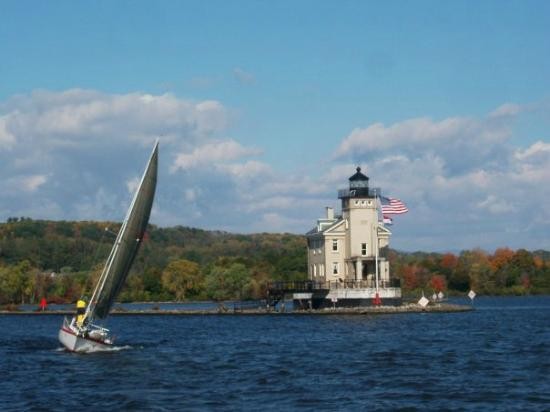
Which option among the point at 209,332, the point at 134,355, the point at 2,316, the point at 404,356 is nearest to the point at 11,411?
the point at 134,355

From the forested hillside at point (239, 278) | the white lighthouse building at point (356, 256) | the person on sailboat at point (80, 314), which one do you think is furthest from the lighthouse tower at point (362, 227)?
the person on sailboat at point (80, 314)

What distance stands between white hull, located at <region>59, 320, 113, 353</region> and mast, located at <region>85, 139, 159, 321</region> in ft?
3.86

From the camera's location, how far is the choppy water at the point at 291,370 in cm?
3728

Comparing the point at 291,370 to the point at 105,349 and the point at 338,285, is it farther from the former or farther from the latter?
the point at 338,285

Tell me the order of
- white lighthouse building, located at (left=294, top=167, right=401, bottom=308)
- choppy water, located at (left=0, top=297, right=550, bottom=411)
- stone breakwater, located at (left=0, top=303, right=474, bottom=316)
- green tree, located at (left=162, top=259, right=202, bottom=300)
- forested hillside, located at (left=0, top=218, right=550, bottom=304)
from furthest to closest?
green tree, located at (left=162, top=259, right=202, bottom=300) < forested hillside, located at (left=0, top=218, right=550, bottom=304) < white lighthouse building, located at (left=294, top=167, right=401, bottom=308) < stone breakwater, located at (left=0, top=303, right=474, bottom=316) < choppy water, located at (left=0, top=297, right=550, bottom=411)

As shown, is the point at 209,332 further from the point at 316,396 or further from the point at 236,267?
the point at 236,267

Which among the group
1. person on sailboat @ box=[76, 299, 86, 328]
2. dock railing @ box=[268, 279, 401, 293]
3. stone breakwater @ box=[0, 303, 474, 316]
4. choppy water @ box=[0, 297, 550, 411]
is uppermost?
dock railing @ box=[268, 279, 401, 293]

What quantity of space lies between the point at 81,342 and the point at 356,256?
4731 cm

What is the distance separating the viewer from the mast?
5250 cm

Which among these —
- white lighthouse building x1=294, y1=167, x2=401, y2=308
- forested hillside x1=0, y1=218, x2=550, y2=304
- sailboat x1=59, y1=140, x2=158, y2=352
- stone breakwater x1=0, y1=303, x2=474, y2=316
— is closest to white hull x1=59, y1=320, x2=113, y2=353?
sailboat x1=59, y1=140, x2=158, y2=352

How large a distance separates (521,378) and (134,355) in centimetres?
1946

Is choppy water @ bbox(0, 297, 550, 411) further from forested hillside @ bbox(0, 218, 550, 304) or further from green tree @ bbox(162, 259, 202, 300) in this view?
green tree @ bbox(162, 259, 202, 300)

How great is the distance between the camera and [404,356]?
52.7 meters

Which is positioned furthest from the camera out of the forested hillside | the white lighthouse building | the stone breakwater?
the forested hillside
